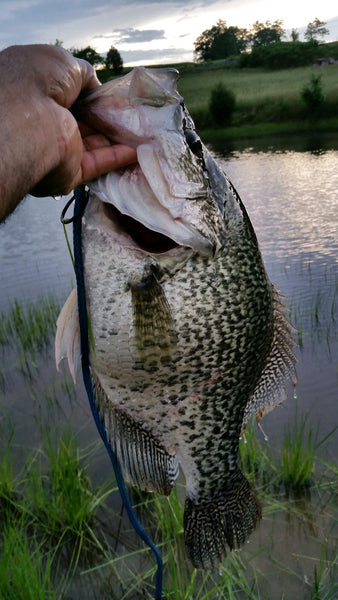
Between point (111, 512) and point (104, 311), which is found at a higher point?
point (104, 311)

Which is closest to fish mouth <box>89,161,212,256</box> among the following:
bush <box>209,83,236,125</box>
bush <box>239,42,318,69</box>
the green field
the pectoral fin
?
the pectoral fin

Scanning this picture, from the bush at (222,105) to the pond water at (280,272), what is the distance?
17.8 m

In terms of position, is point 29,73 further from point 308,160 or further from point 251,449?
point 308,160

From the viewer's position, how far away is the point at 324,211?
1416cm

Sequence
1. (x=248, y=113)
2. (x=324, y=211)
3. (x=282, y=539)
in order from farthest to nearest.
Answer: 1. (x=248, y=113)
2. (x=324, y=211)
3. (x=282, y=539)

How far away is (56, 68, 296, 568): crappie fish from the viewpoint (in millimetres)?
1761

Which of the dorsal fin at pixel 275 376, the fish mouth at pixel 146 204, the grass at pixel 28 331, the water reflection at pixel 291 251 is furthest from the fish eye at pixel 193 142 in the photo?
the grass at pixel 28 331

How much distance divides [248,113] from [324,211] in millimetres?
28193

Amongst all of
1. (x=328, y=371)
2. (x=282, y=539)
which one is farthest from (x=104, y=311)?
(x=328, y=371)

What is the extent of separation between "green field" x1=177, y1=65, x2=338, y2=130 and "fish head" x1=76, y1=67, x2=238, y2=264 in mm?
28671

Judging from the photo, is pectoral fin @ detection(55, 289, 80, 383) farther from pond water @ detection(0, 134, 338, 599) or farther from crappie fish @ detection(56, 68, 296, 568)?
pond water @ detection(0, 134, 338, 599)

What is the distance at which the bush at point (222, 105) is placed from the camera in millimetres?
40719

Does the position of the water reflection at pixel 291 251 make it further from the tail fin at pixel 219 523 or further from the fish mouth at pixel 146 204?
the tail fin at pixel 219 523

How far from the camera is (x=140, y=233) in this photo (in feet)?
6.22
